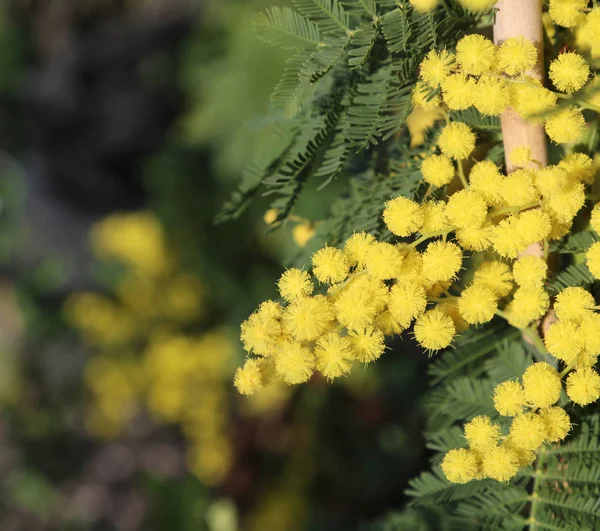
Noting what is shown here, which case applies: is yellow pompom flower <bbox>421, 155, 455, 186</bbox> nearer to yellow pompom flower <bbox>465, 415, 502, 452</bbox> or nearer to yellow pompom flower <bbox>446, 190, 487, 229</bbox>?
yellow pompom flower <bbox>446, 190, 487, 229</bbox>

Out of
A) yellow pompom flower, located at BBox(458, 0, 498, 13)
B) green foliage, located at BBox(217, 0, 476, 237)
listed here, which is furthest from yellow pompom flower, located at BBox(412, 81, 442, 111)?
yellow pompom flower, located at BBox(458, 0, 498, 13)

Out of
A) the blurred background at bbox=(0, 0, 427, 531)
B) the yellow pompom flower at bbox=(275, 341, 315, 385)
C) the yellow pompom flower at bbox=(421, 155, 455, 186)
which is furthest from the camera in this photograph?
the blurred background at bbox=(0, 0, 427, 531)

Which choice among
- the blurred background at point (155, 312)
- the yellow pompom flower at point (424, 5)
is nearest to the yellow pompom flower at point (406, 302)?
the yellow pompom flower at point (424, 5)

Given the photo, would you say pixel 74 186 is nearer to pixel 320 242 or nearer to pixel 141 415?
pixel 141 415

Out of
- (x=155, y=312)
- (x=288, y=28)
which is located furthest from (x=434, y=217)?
(x=155, y=312)

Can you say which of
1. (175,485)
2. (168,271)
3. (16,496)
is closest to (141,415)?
(16,496)

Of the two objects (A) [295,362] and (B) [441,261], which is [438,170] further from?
(A) [295,362]
